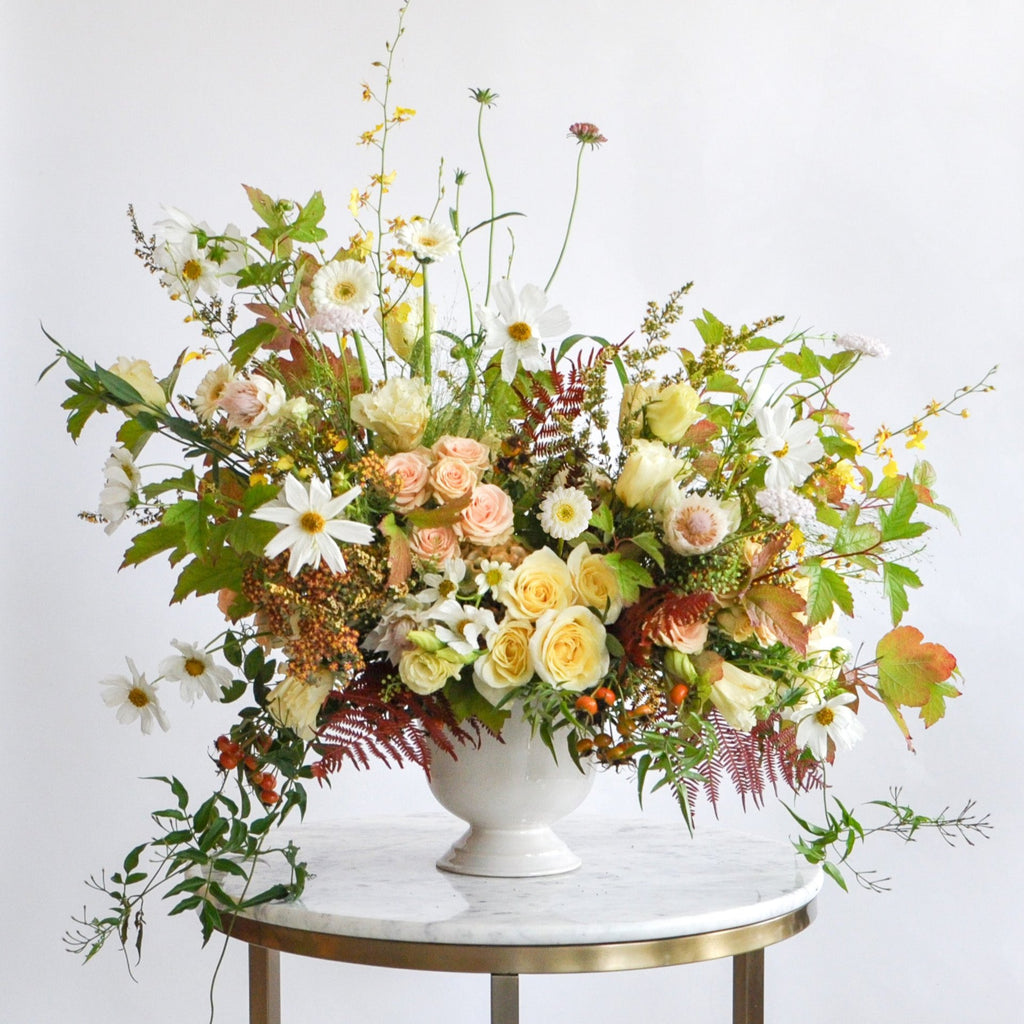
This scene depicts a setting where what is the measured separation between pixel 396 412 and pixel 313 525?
0.15 m

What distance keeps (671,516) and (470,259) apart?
97 centimetres

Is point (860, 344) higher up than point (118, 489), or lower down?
higher up

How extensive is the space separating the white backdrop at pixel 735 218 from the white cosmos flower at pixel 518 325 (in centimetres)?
91

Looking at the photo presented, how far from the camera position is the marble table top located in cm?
119

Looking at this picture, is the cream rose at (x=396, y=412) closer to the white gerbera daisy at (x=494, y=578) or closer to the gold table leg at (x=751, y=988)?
the white gerbera daisy at (x=494, y=578)

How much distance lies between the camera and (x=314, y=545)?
1.13m

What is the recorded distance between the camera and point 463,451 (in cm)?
121

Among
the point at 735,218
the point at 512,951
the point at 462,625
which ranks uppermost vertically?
the point at 735,218

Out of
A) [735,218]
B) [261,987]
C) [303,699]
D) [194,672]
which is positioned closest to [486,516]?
[303,699]

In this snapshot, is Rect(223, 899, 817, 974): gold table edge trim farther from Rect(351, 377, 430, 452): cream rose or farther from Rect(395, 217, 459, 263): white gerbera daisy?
Rect(395, 217, 459, 263): white gerbera daisy

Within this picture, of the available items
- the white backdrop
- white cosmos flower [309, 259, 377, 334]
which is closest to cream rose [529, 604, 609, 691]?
white cosmos flower [309, 259, 377, 334]

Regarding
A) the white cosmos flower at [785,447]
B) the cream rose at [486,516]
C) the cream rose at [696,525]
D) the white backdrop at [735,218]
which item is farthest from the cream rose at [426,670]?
the white backdrop at [735,218]

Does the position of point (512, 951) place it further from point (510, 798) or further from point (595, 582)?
point (595, 582)

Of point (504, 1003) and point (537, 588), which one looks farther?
point (504, 1003)
